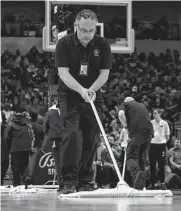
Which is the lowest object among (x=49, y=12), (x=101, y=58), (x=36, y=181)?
(x=36, y=181)

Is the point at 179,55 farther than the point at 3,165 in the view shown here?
Yes

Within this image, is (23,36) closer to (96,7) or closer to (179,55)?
(179,55)

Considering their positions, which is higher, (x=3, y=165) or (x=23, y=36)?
(x=23, y=36)

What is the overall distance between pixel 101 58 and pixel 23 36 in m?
19.8

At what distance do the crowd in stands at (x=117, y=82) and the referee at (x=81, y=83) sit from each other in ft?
37.8

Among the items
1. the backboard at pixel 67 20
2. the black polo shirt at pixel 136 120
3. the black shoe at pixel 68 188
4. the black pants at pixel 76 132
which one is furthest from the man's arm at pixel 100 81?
the black polo shirt at pixel 136 120

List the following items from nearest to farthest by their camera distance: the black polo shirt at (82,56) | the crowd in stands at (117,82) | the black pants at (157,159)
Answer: the black polo shirt at (82,56), the black pants at (157,159), the crowd in stands at (117,82)

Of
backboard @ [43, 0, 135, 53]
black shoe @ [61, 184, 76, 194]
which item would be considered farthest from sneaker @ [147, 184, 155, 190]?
black shoe @ [61, 184, 76, 194]

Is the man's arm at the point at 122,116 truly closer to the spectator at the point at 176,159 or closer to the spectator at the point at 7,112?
the spectator at the point at 176,159

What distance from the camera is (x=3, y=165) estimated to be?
14.5 metres

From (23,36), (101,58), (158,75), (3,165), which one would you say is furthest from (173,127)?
(101,58)

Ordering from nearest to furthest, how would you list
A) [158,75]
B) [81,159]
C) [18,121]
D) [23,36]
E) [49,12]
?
[81,159] < [49,12] < [18,121] < [158,75] < [23,36]

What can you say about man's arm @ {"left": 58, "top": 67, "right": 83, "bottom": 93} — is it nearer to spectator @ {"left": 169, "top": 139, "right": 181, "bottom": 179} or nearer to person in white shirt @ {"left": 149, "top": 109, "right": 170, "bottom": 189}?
person in white shirt @ {"left": 149, "top": 109, "right": 170, "bottom": 189}

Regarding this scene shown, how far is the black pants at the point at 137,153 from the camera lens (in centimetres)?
1098
